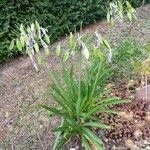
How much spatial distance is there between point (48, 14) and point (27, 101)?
223 cm

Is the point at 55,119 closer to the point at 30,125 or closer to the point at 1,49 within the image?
the point at 30,125

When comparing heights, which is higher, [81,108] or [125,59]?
[81,108]

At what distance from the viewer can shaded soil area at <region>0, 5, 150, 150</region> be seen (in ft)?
16.8

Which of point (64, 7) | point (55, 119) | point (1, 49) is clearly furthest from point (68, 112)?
point (64, 7)

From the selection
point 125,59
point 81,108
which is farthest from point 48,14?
point 81,108

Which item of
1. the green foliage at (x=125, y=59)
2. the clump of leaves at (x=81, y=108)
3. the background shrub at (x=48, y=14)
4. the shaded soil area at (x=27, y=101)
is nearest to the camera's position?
the clump of leaves at (x=81, y=108)

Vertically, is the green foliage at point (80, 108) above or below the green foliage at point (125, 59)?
above

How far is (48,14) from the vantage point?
7551mm

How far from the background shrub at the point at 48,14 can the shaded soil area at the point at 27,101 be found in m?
0.52

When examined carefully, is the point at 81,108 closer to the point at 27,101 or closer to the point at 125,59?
the point at 27,101

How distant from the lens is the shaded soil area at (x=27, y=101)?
16.8 ft

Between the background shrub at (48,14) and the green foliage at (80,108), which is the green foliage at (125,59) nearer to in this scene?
the green foliage at (80,108)

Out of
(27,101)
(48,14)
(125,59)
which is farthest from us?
(48,14)

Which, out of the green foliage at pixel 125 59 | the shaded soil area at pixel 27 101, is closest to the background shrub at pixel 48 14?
the shaded soil area at pixel 27 101
